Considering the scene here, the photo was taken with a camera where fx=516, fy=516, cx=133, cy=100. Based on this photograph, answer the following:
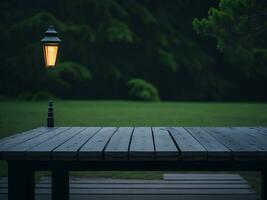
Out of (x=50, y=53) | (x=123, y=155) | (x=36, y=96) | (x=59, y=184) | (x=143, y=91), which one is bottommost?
(x=36, y=96)

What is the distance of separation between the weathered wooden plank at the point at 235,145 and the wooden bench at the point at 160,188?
0.70 meters

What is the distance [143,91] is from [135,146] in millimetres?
→ 23486

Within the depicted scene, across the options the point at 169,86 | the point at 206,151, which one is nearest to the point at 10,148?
the point at 206,151

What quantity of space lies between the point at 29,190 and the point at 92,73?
88.8 feet

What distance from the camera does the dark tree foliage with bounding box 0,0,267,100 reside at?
28.4 m

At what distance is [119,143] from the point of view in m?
4.13

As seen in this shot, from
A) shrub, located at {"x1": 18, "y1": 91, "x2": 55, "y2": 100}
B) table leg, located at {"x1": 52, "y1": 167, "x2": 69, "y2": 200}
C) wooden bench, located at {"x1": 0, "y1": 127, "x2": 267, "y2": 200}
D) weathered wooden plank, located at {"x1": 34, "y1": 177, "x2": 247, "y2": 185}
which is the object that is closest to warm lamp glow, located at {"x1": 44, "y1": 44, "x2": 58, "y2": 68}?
weathered wooden plank, located at {"x1": 34, "y1": 177, "x2": 247, "y2": 185}

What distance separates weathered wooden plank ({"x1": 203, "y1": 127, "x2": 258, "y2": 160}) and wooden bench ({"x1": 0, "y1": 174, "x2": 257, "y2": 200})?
2.30ft

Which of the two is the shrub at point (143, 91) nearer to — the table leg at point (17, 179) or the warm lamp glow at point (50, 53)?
the warm lamp glow at point (50, 53)

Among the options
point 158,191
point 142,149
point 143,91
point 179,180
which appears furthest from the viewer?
point 143,91

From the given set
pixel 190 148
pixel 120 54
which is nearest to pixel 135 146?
pixel 190 148

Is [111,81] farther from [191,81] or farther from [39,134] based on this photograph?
[39,134]

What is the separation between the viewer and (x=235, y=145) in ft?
13.2

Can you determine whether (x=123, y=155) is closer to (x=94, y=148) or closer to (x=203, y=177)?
(x=94, y=148)
